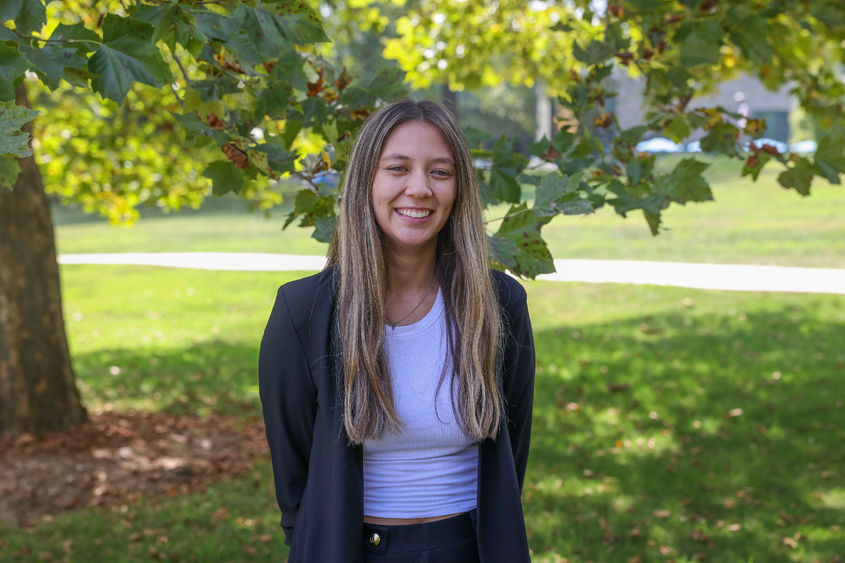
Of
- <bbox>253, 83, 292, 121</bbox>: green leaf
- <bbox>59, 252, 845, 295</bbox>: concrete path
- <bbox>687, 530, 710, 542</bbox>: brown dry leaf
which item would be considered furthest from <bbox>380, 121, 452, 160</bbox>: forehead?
<bbox>59, 252, 845, 295</bbox>: concrete path

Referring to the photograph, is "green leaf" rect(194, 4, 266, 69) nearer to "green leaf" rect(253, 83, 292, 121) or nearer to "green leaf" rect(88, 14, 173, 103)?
"green leaf" rect(88, 14, 173, 103)

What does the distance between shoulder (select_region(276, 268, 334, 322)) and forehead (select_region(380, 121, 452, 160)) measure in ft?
1.14

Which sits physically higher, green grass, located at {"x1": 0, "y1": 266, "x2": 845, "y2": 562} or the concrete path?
the concrete path

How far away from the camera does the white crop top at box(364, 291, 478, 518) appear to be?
6.98 feet

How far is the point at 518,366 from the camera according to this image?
2.35 metres

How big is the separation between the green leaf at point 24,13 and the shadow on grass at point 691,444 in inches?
142

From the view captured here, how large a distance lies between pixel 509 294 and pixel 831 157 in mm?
1722

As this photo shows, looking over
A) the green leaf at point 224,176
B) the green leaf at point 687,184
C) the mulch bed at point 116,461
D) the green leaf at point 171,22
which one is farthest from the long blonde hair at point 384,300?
the mulch bed at point 116,461

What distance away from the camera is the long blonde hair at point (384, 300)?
2.11 metres

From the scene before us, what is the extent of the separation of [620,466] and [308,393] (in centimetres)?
437

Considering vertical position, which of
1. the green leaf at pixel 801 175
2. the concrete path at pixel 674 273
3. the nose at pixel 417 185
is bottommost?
the concrete path at pixel 674 273

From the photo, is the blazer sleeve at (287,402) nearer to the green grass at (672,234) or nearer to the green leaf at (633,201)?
the green leaf at (633,201)

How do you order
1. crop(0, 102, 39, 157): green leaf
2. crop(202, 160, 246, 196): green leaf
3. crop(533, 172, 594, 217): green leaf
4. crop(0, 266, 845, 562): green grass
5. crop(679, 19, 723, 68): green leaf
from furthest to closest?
crop(0, 266, 845, 562): green grass → crop(679, 19, 723, 68): green leaf → crop(202, 160, 246, 196): green leaf → crop(533, 172, 594, 217): green leaf → crop(0, 102, 39, 157): green leaf

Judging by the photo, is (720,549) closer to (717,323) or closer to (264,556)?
(264,556)
